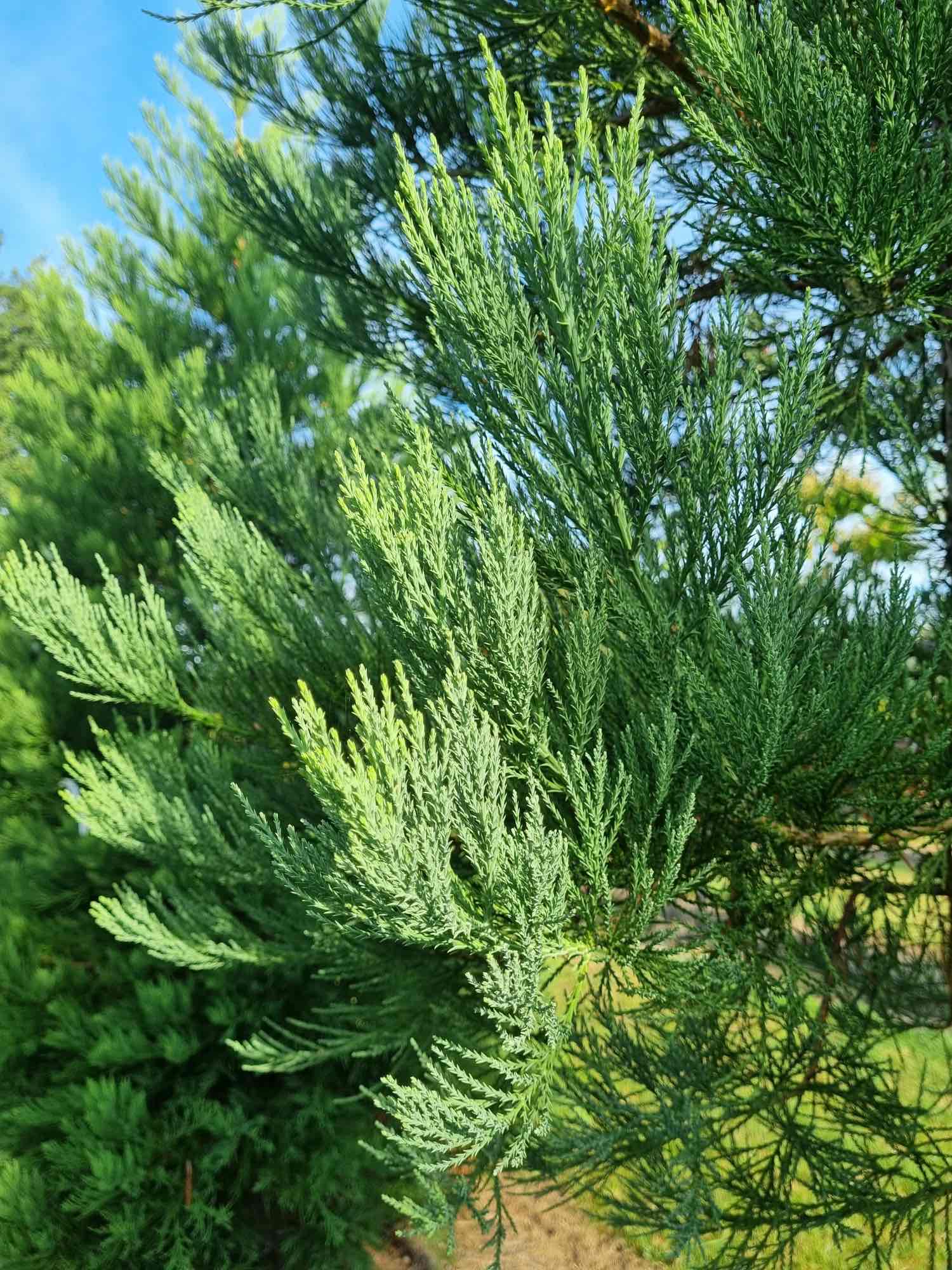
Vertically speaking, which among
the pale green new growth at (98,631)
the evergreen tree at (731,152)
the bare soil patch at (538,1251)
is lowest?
the bare soil patch at (538,1251)

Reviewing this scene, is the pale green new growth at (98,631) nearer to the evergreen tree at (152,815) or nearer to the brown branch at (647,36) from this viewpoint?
the evergreen tree at (152,815)

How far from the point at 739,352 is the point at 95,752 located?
4.08 m

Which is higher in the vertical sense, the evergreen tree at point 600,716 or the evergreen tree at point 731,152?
the evergreen tree at point 731,152

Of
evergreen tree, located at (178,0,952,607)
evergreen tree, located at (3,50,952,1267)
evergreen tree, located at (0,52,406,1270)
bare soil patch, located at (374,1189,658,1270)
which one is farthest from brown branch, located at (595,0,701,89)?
bare soil patch, located at (374,1189,658,1270)

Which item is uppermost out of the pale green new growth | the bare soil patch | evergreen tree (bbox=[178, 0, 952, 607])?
evergreen tree (bbox=[178, 0, 952, 607])

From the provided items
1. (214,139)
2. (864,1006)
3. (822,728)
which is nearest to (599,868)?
(822,728)

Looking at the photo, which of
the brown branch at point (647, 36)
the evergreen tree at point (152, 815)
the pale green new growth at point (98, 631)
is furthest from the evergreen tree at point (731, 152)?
the pale green new growth at point (98, 631)

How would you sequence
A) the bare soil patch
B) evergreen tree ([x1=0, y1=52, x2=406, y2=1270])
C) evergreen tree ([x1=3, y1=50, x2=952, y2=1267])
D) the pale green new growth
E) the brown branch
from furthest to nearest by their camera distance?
1. the bare soil patch
2. evergreen tree ([x1=0, y1=52, x2=406, y2=1270])
3. the pale green new growth
4. the brown branch
5. evergreen tree ([x1=3, y1=50, x2=952, y2=1267])

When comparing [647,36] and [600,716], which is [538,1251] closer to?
[600,716]

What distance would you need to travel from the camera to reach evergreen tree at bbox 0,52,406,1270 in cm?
352

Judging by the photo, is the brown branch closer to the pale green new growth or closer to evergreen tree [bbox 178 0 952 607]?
evergreen tree [bbox 178 0 952 607]

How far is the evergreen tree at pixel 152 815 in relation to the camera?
3523 mm

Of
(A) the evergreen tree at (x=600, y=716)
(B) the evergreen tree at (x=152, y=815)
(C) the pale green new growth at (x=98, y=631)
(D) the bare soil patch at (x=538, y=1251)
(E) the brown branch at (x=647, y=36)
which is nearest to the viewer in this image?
(A) the evergreen tree at (x=600, y=716)

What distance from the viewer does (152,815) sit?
2979 mm
